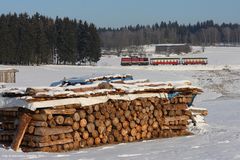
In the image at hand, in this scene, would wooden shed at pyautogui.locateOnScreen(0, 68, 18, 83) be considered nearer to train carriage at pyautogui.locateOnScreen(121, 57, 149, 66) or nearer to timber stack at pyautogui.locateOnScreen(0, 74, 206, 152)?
timber stack at pyautogui.locateOnScreen(0, 74, 206, 152)

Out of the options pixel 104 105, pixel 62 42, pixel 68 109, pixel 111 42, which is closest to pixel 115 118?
pixel 104 105

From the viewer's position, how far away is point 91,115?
12.2m

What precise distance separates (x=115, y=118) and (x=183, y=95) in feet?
7.89

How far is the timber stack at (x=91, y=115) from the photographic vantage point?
1145 cm

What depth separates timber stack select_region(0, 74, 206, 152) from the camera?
37.6 feet

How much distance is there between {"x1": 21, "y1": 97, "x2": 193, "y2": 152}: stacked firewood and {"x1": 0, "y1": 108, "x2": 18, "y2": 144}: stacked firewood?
0.74 meters

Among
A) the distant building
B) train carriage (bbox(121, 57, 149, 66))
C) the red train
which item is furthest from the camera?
the distant building

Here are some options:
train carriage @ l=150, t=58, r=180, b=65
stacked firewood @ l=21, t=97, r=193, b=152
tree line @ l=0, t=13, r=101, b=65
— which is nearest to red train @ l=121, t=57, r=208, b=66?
train carriage @ l=150, t=58, r=180, b=65

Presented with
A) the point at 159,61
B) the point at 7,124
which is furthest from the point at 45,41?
the point at 7,124

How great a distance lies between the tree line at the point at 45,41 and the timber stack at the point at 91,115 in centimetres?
5749

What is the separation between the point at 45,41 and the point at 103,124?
6233 centimetres

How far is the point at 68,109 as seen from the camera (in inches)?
463

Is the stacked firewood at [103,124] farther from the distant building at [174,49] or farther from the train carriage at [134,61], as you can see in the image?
the distant building at [174,49]

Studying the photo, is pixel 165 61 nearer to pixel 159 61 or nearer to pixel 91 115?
pixel 159 61
